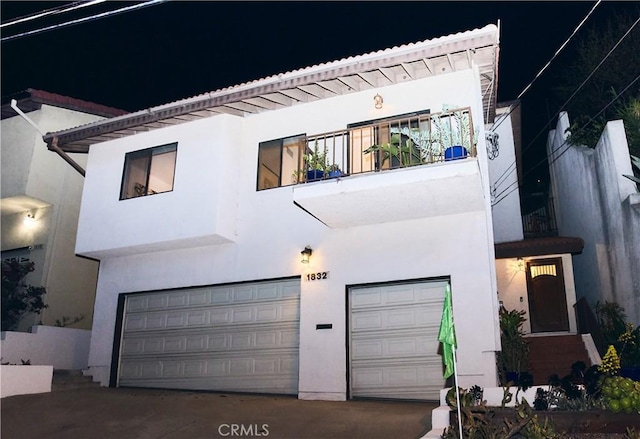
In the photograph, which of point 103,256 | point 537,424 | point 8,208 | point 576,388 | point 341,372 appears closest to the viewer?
point 537,424

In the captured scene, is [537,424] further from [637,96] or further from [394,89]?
[637,96]

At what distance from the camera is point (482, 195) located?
902 centimetres

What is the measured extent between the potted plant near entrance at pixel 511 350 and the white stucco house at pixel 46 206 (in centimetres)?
1238

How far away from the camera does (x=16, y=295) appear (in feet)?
47.0

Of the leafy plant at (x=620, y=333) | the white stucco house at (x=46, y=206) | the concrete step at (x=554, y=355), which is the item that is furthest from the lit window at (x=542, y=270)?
the white stucco house at (x=46, y=206)

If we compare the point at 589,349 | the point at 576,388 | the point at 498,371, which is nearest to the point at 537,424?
the point at 576,388

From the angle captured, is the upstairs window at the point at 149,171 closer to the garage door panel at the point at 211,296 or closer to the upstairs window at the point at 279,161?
the upstairs window at the point at 279,161

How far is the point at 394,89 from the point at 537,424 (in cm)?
726

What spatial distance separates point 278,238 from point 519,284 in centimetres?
779

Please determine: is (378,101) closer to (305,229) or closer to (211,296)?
(305,229)

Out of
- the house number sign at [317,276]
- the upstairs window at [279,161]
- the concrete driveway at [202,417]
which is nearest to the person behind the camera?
the concrete driveway at [202,417]

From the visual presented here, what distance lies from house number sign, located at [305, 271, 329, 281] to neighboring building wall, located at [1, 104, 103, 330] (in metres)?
8.79

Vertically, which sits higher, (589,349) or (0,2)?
(0,2)

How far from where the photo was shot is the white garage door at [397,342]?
31.0 ft
